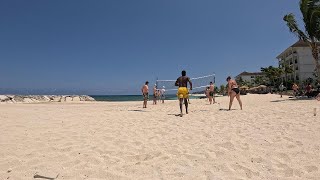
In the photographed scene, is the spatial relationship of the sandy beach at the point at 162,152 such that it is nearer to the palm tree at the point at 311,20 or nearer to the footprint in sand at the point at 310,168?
the footprint in sand at the point at 310,168

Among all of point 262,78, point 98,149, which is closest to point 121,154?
point 98,149

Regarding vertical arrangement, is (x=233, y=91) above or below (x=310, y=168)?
above

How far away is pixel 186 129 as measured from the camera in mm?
6457

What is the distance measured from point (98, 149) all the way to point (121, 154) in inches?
19.1

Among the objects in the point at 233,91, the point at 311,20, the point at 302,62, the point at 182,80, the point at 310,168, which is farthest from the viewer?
the point at 302,62

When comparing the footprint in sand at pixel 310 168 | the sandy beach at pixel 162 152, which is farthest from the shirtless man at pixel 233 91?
the footprint in sand at pixel 310 168

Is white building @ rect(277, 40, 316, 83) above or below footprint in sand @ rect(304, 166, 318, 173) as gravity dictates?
above

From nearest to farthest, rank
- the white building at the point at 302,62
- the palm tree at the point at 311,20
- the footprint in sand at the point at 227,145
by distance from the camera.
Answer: the footprint in sand at the point at 227,145 → the palm tree at the point at 311,20 → the white building at the point at 302,62

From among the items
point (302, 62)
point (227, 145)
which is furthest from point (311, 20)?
point (302, 62)

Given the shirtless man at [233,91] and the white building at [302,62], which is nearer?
the shirtless man at [233,91]

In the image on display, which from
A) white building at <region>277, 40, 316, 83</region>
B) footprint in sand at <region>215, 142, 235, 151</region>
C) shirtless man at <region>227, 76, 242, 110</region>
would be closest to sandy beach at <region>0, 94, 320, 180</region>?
footprint in sand at <region>215, 142, 235, 151</region>

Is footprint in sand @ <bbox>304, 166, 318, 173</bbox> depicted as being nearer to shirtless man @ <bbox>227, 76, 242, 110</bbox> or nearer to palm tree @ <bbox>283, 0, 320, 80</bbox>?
shirtless man @ <bbox>227, 76, 242, 110</bbox>

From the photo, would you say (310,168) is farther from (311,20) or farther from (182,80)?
(311,20)

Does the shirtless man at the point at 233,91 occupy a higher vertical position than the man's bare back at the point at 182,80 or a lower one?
lower
